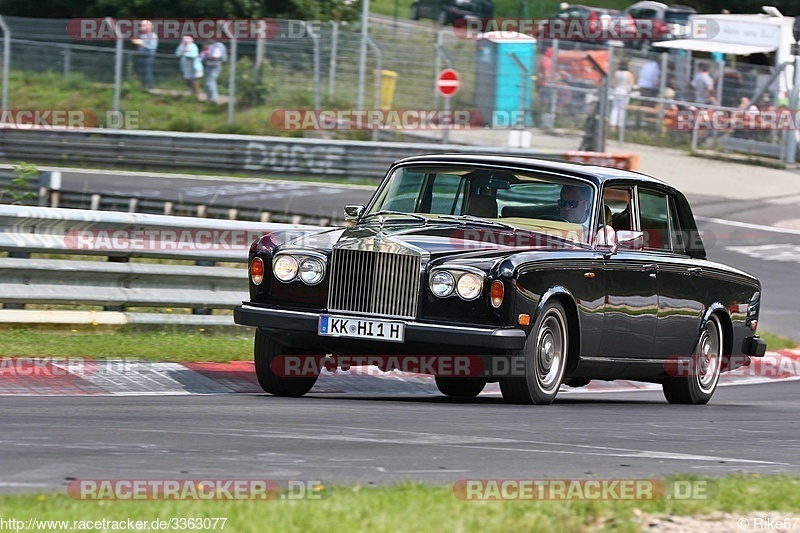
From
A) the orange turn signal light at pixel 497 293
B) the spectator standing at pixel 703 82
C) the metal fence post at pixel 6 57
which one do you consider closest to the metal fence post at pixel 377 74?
the metal fence post at pixel 6 57

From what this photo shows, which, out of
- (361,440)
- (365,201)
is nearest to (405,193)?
(361,440)

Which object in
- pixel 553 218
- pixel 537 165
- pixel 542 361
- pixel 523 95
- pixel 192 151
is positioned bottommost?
pixel 542 361

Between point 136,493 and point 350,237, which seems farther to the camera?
point 350,237

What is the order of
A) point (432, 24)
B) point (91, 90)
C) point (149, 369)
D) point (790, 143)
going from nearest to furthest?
point (149, 369), point (91, 90), point (790, 143), point (432, 24)

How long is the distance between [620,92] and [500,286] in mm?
22942

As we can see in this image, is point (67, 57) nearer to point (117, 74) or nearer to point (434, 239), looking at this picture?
point (117, 74)

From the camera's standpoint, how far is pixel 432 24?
2008 inches

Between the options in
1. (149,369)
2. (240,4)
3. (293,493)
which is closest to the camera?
(293,493)

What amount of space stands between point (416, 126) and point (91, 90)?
6799mm

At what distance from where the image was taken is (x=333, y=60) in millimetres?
27359

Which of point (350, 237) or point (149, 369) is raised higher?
point (350, 237)

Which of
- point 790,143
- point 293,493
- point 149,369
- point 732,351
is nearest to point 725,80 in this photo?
point 790,143

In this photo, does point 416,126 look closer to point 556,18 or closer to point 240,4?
point 240,4

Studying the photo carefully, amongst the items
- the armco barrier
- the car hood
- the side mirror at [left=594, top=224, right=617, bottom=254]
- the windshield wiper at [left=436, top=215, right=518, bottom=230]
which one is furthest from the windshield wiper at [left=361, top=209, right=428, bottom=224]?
the armco barrier
